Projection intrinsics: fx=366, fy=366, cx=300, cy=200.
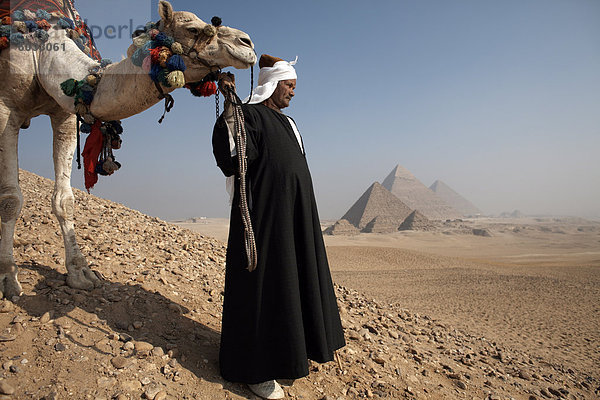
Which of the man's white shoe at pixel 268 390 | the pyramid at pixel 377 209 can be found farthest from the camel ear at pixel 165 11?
the pyramid at pixel 377 209

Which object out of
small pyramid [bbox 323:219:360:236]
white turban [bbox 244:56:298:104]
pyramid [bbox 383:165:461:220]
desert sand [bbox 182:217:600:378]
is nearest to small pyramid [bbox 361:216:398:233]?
small pyramid [bbox 323:219:360:236]

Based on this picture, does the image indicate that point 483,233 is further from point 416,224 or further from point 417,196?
point 417,196

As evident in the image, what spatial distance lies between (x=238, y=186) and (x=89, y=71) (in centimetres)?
137

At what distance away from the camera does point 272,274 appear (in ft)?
6.79

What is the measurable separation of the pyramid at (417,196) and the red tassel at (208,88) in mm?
109364

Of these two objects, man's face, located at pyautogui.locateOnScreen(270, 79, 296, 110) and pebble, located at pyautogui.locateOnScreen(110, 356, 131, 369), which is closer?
pebble, located at pyautogui.locateOnScreen(110, 356, 131, 369)

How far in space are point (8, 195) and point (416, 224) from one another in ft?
171

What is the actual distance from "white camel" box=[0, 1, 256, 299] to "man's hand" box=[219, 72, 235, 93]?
6 cm

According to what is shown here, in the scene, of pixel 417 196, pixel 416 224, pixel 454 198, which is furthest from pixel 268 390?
pixel 454 198

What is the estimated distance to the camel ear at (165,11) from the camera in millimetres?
2094

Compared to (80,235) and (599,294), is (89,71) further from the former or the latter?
(599,294)

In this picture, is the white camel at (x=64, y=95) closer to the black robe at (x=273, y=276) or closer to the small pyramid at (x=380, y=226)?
the black robe at (x=273, y=276)

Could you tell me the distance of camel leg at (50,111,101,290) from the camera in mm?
2807

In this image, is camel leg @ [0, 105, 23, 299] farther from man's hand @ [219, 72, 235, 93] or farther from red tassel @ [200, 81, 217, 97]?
man's hand @ [219, 72, 235, 93]
